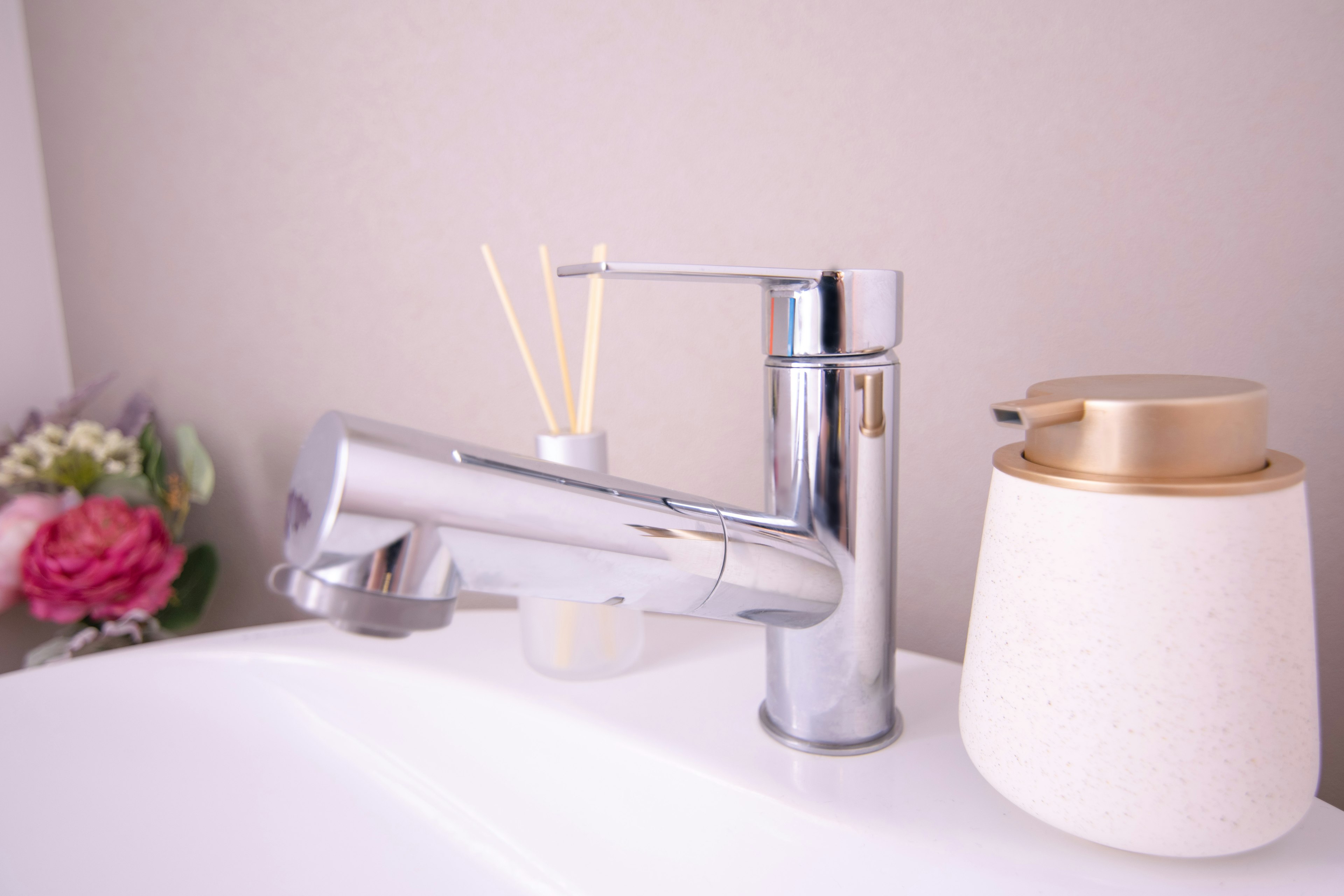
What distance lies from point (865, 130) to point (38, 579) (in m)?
0.69

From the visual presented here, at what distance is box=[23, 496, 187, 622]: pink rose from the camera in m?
0.62

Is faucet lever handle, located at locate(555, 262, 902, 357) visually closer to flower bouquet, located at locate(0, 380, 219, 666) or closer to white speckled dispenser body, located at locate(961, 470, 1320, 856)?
white speckled dispenser body, located at locate(961, 470, 1320, 856)

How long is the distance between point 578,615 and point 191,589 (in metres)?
0.49

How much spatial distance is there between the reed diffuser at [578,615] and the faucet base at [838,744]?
106 millimetres

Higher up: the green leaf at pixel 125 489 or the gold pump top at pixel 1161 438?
the gold pump top at pixel 1161 438

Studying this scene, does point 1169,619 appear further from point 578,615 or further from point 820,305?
point 578,615

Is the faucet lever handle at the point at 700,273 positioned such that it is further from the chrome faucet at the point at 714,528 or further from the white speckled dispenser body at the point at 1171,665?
the white speckled dispenser body at the point at 1171,665

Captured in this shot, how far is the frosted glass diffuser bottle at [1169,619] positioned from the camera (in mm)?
257

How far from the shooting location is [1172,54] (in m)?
0.40

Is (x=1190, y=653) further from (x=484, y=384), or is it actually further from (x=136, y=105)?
(x=136, y=105)

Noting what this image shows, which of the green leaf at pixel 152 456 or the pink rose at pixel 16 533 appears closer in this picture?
the pink rose at pixel 16 533

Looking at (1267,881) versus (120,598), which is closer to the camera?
(1267,881)

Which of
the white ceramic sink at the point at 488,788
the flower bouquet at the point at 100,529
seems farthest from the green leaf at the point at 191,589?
the white ceramic sink at the point at 488,788

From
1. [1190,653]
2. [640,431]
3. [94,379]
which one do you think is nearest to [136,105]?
[94,379]
